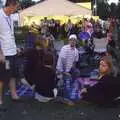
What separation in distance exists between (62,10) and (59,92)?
12437 millimetres

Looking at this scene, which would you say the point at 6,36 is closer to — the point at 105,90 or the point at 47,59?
the point at 47,59

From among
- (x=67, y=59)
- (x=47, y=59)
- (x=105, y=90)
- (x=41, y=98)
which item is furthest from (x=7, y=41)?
(x=67, y=59)

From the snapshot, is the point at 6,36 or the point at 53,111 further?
the point at 53,111

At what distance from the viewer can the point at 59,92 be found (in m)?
10.1

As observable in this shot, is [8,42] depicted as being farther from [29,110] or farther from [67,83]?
[67,83]

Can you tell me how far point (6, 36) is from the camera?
8617mm

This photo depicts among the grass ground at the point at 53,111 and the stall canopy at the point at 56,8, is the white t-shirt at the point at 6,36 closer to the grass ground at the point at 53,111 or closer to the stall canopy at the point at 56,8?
the grass ground at the point at 53,111

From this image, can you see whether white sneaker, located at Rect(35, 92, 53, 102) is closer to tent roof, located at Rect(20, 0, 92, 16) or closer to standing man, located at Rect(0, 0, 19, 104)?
standing man, located at Rect(0, 0, 19, 104)

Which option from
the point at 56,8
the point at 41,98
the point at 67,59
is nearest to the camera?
the point at 41,98

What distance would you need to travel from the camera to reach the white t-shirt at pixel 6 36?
27.9ft

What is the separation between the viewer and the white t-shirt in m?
8.50

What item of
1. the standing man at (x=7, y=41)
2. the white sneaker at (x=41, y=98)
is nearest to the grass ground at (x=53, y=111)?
the white sneaker at (x=41, y=98)

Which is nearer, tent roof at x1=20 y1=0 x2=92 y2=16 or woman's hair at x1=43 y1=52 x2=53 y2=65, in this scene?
woman's hair at x1=43 y1=52 x2=53 y2=65

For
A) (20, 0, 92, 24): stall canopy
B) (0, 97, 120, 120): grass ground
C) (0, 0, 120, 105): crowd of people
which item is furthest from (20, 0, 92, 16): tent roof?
(0, 97, 120, 120): grass ground
